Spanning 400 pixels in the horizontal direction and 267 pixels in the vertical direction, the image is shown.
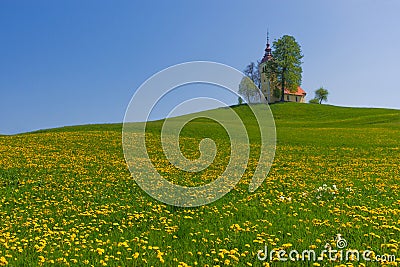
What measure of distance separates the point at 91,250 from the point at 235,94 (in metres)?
5.12

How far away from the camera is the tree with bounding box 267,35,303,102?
9306cm

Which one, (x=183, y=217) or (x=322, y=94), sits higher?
(x=322, y=94)

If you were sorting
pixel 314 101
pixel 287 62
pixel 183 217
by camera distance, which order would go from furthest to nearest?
pixel 314 101 → pixel 287 62 → pixel 183 217

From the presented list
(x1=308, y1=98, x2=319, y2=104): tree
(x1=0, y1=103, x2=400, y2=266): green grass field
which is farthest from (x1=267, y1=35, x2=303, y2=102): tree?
(x1=0, y1=103, x2=400, y2=266): green grass field

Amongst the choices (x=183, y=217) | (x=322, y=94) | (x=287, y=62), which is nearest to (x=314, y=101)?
(x=322, y=94)

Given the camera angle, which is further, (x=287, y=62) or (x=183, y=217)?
(x=287, y=62)

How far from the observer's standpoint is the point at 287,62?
306 ft

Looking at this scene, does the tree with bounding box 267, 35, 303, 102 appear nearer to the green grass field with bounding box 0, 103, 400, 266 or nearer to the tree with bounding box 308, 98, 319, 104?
the tree with bounding box 308, 98, 319, 104

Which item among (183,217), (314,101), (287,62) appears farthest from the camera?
(314,101)

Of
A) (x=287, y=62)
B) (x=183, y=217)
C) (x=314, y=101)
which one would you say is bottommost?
(x=183, y=217)

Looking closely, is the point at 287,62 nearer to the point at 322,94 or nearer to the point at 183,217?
the point at 322,94

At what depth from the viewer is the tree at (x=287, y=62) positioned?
305ft

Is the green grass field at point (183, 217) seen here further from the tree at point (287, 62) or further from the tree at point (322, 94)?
the tree at point (322, 94)

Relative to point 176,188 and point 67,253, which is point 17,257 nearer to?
point 67,253
